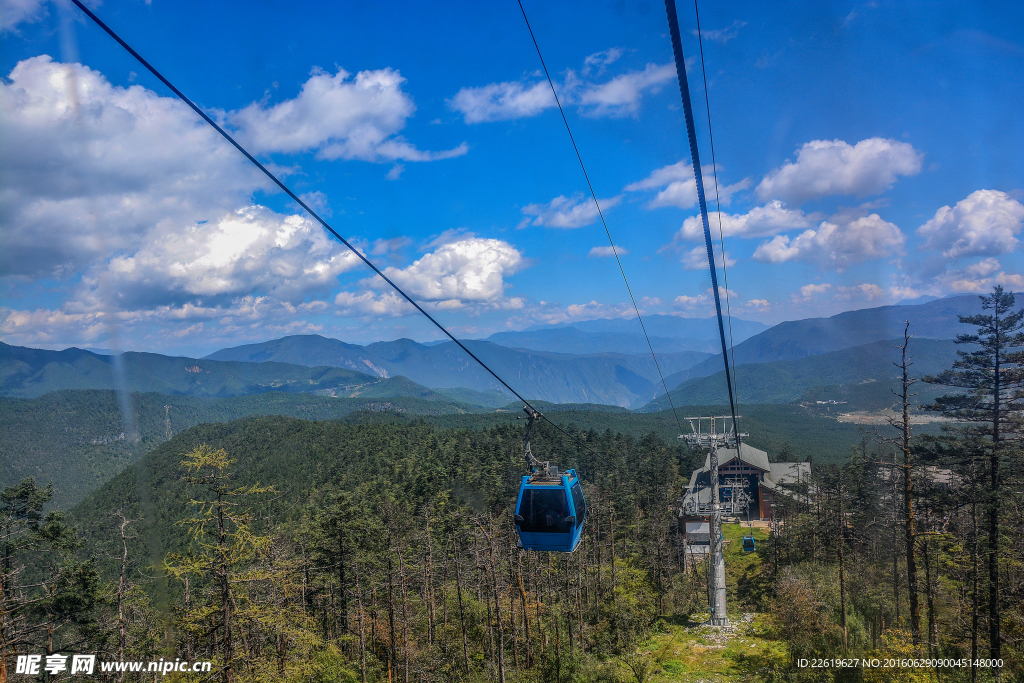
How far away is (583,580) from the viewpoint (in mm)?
44156

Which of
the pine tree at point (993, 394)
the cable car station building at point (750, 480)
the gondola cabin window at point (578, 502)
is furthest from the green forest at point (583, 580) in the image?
the gondola cabin window at point (578, 502)

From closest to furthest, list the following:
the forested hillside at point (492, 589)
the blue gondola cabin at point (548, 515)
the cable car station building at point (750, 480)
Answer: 1. the blue gondola cabin at point (548, 515)
2. the forested hillside at point (492, 589)
3. the cable car station building at point (750, 480)

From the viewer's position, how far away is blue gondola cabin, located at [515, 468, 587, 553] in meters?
14.8

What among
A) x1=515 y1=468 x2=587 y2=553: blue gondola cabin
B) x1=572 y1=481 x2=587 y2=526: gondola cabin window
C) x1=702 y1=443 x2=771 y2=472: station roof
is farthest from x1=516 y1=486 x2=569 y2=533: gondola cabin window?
x1=702 y1=443 x2=771 y2=472: station roof

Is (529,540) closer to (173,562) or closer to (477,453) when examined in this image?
(173,562)

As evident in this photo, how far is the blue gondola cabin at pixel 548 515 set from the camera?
14.8m

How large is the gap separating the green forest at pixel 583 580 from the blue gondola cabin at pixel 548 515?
7128 millimetres

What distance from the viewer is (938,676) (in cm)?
1761

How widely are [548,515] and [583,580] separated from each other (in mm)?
33756

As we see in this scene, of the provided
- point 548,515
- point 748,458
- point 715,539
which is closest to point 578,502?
point 548,515

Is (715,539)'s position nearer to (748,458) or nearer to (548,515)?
(548,515)

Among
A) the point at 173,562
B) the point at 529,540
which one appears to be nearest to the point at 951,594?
the point at 529,540

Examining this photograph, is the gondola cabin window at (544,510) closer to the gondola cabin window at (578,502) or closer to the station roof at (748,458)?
the gondola cabin window at (578,502)

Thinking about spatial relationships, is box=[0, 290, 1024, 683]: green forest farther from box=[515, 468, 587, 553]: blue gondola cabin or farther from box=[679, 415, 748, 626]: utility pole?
box=[515, 468, 587, 553]: blue gondola cabin
